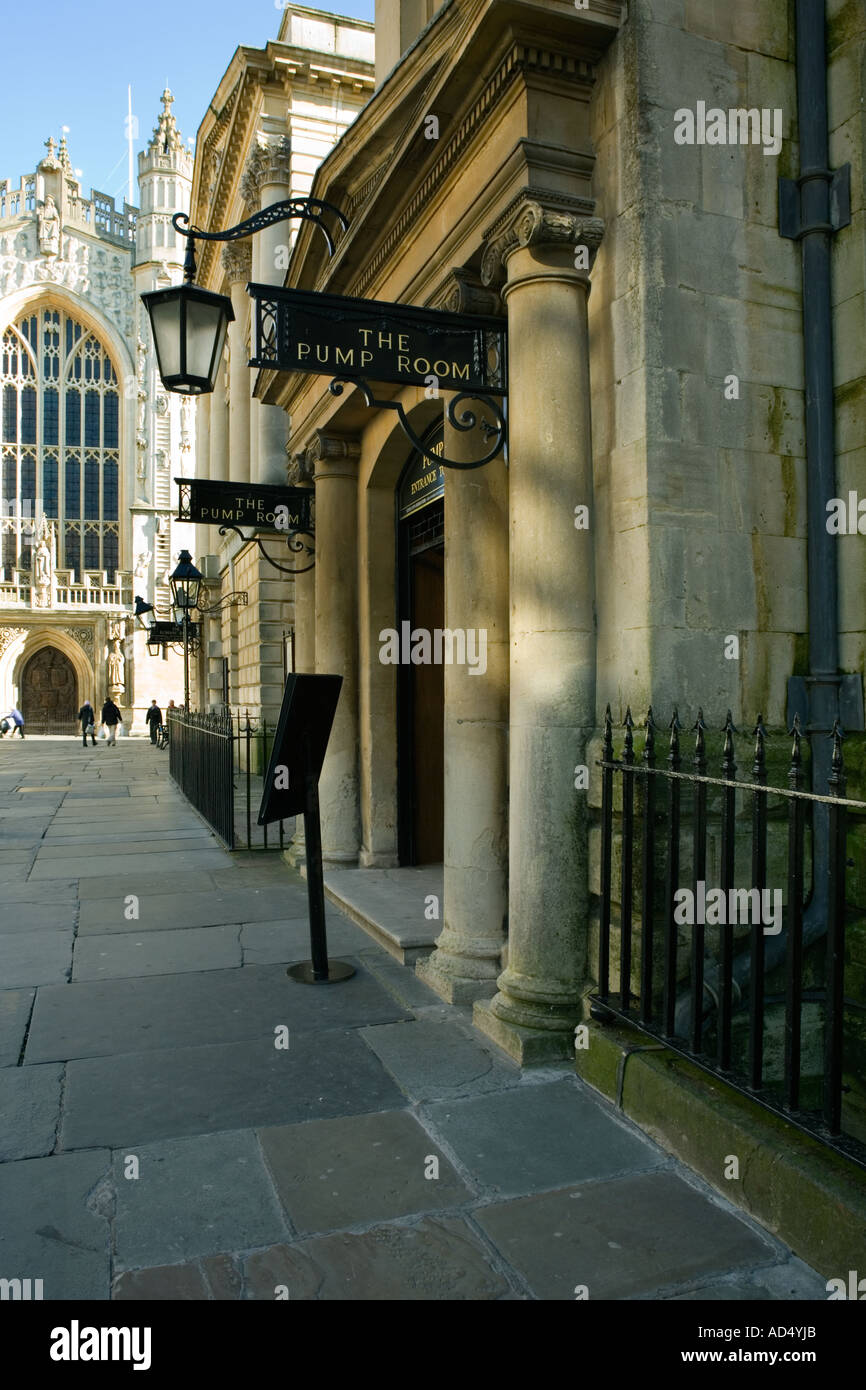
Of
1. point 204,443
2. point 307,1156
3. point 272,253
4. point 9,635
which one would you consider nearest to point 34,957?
point 307,1156

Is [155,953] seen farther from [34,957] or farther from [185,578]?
[185,578]

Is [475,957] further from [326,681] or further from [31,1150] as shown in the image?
[31,1150]

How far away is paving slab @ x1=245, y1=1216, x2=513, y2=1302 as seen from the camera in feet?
8.00

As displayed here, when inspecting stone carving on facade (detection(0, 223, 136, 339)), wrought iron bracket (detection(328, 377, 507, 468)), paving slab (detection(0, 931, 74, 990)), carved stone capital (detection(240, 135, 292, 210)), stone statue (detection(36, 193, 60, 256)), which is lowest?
paving slab (detection(0, 931, 74, 990))

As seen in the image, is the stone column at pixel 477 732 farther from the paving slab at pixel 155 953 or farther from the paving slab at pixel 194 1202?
the paving slab at pixel 194 1202

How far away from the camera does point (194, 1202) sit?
2.89 m

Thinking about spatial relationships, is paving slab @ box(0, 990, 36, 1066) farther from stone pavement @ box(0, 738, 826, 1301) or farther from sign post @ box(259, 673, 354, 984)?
sign post @ box(259, 673, 354, 984)

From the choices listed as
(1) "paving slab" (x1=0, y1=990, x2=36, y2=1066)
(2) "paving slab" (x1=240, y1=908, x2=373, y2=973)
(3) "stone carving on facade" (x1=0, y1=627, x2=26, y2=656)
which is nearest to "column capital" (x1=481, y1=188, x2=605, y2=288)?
(2) "paving slab" (x1=240, y1=908, x2=373, y2=973)

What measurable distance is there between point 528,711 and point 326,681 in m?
1.47

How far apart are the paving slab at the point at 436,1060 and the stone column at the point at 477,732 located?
0.56 meters

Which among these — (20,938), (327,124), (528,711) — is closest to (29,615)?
(327,124)

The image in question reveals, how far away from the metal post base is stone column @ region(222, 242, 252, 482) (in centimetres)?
1539

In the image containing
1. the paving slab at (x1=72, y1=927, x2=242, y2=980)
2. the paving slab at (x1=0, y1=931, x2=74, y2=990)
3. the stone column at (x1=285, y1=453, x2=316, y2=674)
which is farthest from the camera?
the stone column at (x1=285, y1=453, x2=316, y2=674)

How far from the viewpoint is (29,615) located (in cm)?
4275
